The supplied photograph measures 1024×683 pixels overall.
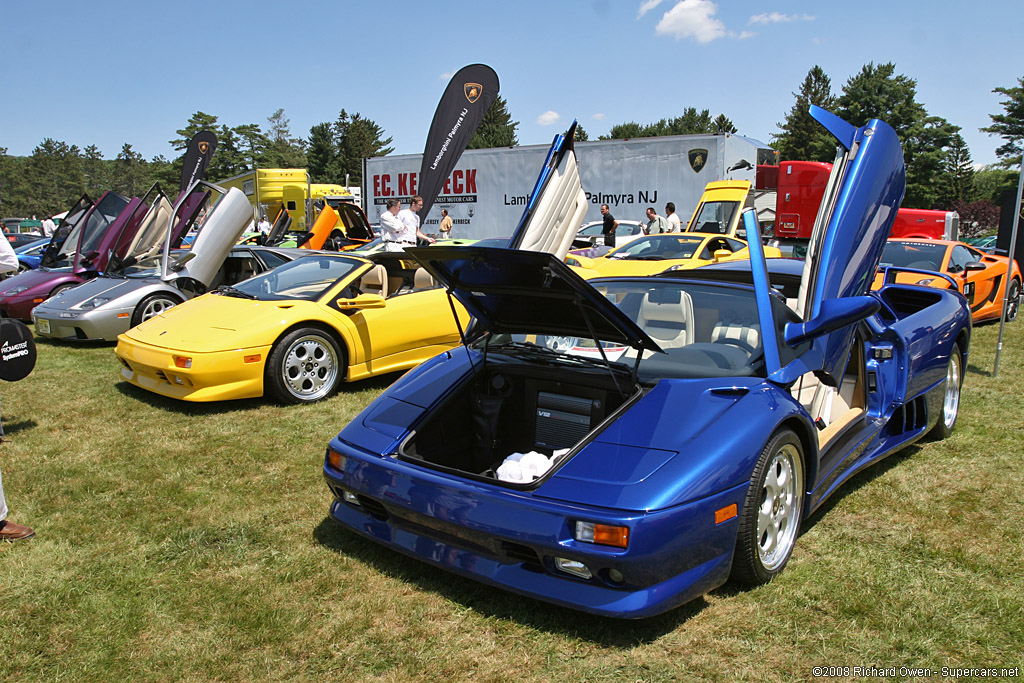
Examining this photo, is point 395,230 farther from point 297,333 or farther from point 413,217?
point 297,333

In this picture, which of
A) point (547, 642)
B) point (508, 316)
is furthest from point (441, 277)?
point (547, 642)

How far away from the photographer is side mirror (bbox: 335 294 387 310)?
20.4 feet

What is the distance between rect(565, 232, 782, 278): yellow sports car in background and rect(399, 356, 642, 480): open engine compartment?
21.8 ft

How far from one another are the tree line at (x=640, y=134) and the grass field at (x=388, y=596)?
1410 inches

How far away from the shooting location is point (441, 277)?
3260mm

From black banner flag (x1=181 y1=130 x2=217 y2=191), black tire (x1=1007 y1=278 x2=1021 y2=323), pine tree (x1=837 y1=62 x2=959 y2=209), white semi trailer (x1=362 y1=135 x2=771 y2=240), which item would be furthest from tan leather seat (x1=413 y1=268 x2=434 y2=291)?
pine tree (x1=837 y1=62 x2=959 y2=209)

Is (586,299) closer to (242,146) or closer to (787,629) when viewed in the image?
(787,629)

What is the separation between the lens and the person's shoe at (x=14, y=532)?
11.4ft

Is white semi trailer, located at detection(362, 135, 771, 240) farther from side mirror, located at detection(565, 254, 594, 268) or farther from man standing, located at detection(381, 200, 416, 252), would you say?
side mirror, located at detection(565, 254, 594, 268)

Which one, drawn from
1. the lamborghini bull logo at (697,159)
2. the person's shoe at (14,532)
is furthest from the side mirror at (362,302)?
the lamborghini bull logo at (697,159)

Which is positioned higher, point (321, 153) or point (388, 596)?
point (321, 153)

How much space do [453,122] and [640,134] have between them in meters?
72.4

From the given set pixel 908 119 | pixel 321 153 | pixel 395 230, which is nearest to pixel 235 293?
pixel 395 230

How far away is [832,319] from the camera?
127 inches
